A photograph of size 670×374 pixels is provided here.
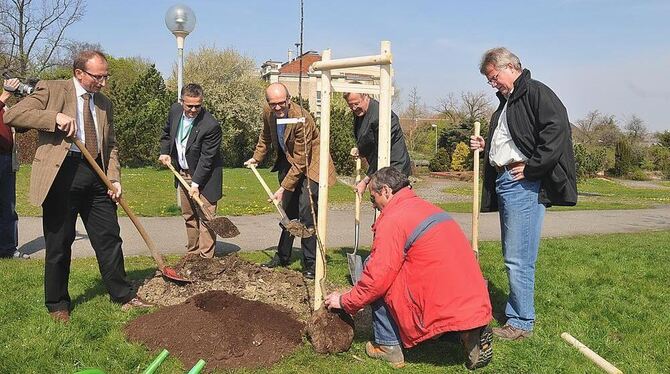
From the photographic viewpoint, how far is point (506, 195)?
470 cm

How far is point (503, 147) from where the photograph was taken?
470cm

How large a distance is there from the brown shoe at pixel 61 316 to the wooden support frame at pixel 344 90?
2152 mm

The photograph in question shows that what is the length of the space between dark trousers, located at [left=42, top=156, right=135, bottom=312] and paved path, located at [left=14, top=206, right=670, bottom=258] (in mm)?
2497

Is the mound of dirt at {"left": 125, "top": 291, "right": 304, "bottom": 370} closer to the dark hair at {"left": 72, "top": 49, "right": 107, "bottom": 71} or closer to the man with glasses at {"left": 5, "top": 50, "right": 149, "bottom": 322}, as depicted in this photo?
the man with glasses at {"left": 5, "top": 50, "right": 149, "bottom": 322}

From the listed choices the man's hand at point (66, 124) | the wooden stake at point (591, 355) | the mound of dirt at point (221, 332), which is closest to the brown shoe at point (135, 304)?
the mound of dirt at point (221, 332)

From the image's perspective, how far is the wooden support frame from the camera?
4.35 meters

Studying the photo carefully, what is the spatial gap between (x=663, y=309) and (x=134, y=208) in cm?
990

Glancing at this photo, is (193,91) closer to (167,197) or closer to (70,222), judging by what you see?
(70,222)

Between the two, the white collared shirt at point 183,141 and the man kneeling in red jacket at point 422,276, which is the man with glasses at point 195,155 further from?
the man kneeling in red jacket at point 422,276

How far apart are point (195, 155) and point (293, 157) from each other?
116cm

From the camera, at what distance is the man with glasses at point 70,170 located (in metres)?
4.46

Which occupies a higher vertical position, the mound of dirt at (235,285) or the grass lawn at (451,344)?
the mound of dirt at (235,285)

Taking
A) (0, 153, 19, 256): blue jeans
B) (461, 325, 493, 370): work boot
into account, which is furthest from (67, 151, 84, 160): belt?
(461, 325, 493, 370): work boot

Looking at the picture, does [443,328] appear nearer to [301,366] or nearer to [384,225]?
[384,225]
